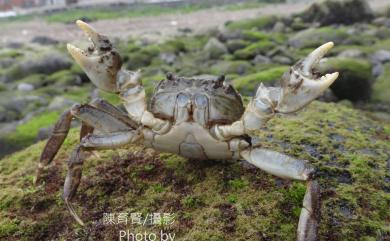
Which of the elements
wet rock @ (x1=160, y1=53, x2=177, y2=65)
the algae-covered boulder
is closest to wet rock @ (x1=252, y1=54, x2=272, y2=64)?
wet rock @ (x1=160, y1=53, x2=177, y2=65)

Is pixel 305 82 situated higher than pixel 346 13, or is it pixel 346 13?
pixel 305 82

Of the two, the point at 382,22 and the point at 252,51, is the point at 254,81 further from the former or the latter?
the point at 382,22

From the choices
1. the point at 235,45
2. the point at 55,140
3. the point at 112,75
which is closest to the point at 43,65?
the point at 235,45

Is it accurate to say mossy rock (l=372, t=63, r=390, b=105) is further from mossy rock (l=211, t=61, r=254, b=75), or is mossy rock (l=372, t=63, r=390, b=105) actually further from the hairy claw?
the hairy claw

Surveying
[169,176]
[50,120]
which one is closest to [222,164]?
[169,176]

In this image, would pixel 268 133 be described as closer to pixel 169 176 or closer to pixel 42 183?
pixel 169 176

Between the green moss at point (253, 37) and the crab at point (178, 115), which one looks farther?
the green moss at point (253, 37)

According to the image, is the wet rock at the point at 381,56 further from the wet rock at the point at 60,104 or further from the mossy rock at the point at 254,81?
the wet rock at the point at 60,104

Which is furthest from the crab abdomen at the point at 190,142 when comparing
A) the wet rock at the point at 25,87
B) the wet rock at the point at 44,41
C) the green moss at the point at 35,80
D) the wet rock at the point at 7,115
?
the wet rock at the point at 44,41
